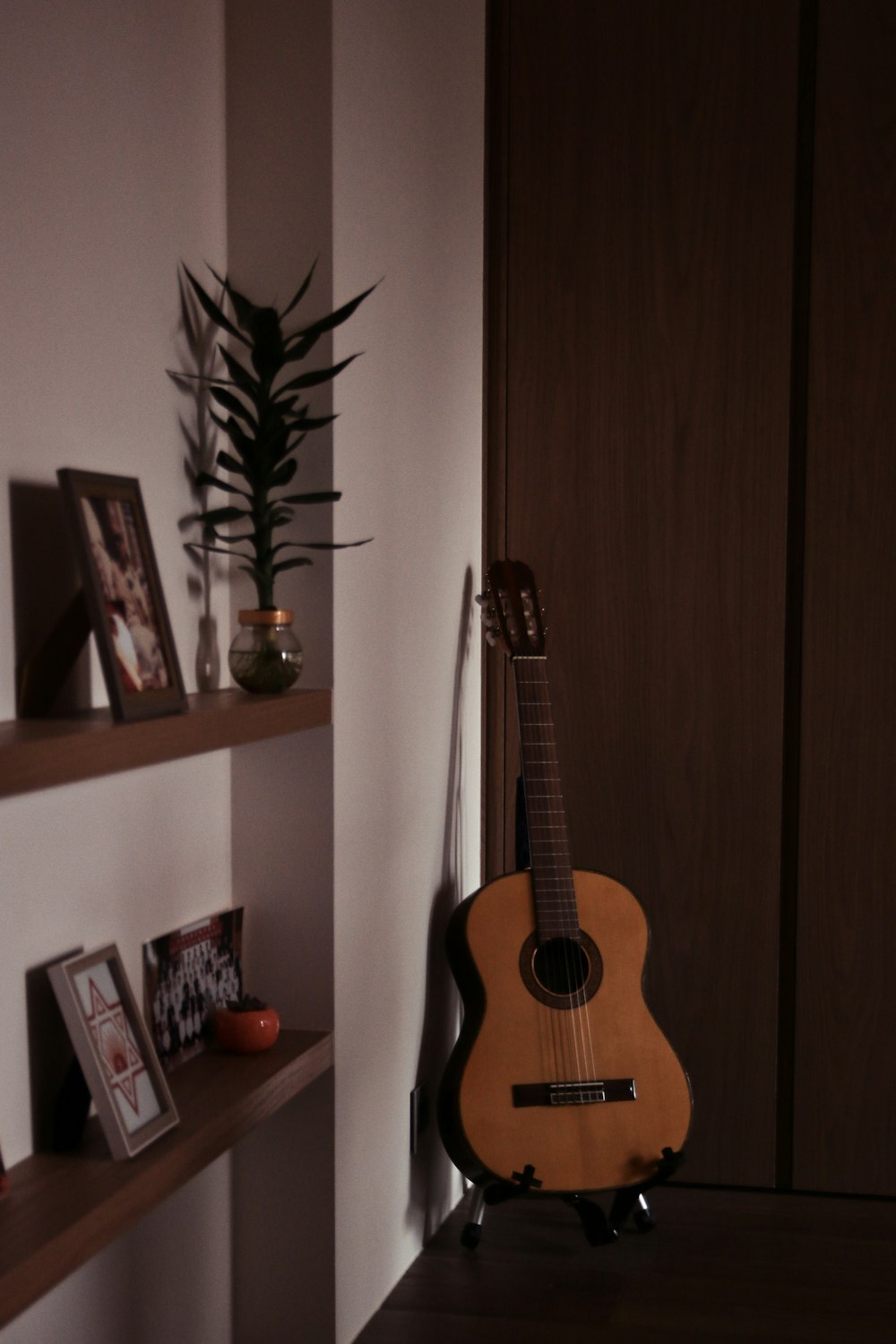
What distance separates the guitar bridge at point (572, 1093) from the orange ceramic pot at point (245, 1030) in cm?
62

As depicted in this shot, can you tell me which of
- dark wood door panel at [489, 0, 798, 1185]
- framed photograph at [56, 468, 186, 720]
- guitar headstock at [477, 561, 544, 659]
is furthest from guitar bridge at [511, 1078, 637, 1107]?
framed photograph at [56, 468, 186, 720]

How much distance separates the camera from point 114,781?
1.77m

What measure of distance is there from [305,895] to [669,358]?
1402 millimetres

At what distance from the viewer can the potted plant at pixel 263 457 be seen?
1.87 metres

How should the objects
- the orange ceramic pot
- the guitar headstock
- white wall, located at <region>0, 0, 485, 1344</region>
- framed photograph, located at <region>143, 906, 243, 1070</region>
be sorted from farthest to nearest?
the guitar headstock, the orange ceramic pot, framed photograph, located at <region>143, 906, 243, 1070</region>, white wall, located at <region>0, 0, 485, 1344</region>

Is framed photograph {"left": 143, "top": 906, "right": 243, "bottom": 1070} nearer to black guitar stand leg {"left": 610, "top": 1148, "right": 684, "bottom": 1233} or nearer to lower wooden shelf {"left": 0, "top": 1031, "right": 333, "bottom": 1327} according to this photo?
lower wooden shelf {"left": 0, "top": 1031, "right": 333, "bottom": 1327}

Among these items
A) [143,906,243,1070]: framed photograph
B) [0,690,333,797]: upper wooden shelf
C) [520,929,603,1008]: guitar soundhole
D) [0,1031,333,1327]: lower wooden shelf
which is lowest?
[520,929,603,1008]: guitar soundhole

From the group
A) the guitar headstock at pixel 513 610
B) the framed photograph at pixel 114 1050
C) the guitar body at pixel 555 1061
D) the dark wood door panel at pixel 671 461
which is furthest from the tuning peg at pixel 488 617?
the framed photograph at pixel 114 1050

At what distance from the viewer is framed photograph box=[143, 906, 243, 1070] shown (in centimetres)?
184

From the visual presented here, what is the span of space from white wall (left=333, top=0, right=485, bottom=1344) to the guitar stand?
0.34 ft

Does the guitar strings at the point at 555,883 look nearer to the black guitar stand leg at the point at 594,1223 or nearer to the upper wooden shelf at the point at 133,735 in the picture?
the black guitar stand leg at the point at 594,1223

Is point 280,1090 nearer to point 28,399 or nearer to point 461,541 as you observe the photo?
point 28,399

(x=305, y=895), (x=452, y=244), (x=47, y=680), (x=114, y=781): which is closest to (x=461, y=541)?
(x=452, y=244)

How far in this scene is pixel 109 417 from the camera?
1.74 metres
